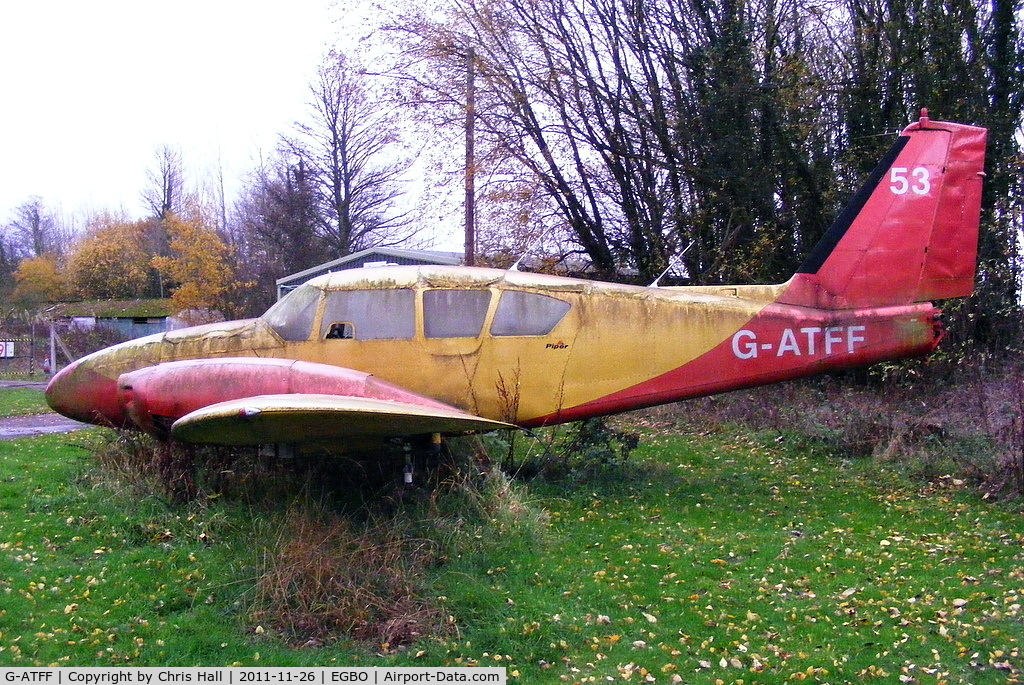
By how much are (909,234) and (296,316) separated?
6477mm

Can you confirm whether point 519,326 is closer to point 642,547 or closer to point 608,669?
point 642,547

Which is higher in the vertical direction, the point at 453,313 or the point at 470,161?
the point at 470,161

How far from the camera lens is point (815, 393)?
49.1ft

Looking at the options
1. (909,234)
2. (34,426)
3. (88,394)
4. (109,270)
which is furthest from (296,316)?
(109,270)

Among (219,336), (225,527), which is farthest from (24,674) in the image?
(219,336)

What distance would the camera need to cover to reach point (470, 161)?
1861cm

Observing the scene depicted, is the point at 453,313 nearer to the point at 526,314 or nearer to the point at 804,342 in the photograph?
the point at 526,314

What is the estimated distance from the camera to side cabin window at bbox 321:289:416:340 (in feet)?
27.0

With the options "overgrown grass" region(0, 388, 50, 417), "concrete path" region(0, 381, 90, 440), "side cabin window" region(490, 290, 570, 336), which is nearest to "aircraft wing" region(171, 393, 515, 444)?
"side cabin window" region(490, 290, 570, 336)

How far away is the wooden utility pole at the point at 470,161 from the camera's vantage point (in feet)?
60.4

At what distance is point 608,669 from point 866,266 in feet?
18.6

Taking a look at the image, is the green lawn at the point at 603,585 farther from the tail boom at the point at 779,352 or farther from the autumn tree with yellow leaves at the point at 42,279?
the autumn tree with yellow leaves at the point at 42,279
